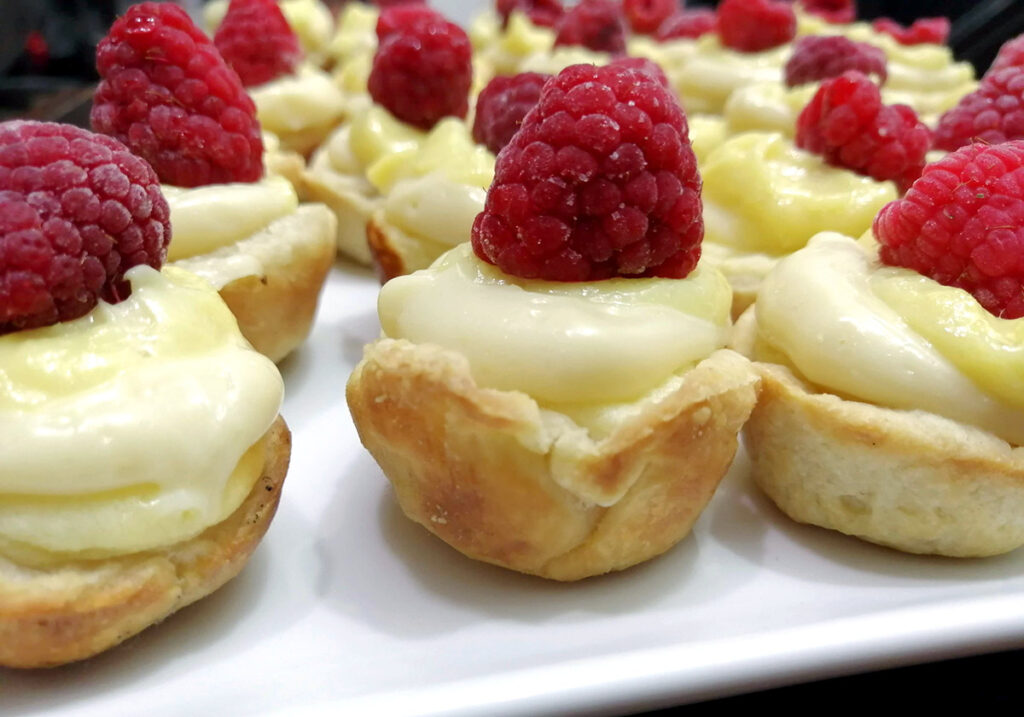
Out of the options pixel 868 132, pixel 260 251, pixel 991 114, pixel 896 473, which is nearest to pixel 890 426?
pixel 896 473

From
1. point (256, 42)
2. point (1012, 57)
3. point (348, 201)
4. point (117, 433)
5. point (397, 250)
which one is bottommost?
point (348, 201)

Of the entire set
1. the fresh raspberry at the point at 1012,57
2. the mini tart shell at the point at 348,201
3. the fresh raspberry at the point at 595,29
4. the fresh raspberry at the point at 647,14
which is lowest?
the mini tart shell at the point at 348,201

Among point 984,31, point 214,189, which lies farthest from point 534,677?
point 984,31

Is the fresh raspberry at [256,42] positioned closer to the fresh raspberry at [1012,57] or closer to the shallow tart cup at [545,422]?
the shallow tart cup at [545,422]

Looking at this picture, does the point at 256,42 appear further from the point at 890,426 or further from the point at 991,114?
the point at 890,426

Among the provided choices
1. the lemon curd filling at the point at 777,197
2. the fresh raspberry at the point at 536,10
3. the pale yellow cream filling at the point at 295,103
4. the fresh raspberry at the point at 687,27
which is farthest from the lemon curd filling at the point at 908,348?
the fresh raspberry at the point at 536,10

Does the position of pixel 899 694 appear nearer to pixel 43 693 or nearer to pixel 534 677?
pixel 534 677

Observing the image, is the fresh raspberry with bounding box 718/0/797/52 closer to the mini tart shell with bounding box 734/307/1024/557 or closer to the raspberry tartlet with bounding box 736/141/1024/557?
the raspberry tartlet with bounding box 736/141/1024/557
